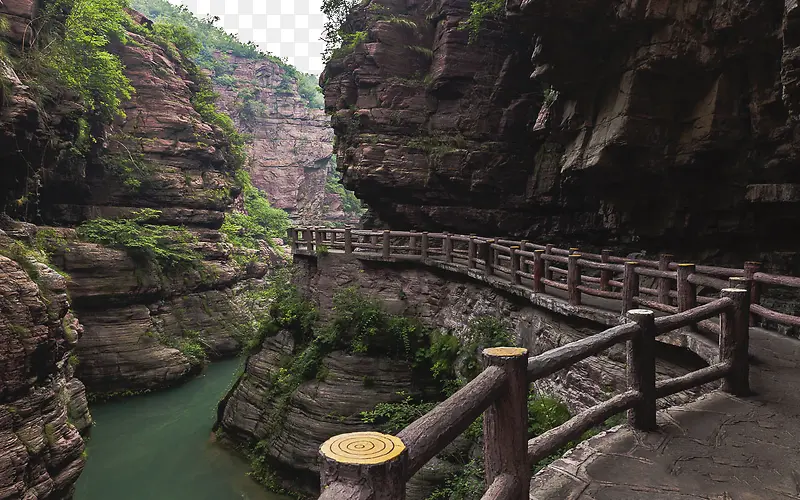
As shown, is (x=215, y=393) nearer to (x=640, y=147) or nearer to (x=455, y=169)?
(x=455, y=169)

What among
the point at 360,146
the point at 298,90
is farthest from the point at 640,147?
the point at 298,90

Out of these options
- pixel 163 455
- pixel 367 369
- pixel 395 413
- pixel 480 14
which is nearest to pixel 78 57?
pixel 163 455

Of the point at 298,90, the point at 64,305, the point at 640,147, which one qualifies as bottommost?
the point at 64,305

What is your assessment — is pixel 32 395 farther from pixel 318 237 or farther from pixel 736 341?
pixel 736 341

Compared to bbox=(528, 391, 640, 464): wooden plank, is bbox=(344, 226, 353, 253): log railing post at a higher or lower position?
Result: higher

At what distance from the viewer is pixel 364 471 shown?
4.83 ft

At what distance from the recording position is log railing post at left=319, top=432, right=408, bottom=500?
1.46 metres

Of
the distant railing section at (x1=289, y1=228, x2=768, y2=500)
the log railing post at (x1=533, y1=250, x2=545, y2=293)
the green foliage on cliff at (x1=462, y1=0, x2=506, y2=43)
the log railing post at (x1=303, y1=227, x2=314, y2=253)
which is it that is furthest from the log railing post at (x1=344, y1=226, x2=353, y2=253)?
the distant railing section at (x1=289, y1=228, x2=768, y2=500)

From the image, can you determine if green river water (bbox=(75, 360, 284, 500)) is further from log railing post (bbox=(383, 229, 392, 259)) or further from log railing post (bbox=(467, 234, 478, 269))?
log railing post (bbox=(467, 234, 478, 269))

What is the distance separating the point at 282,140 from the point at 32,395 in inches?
1523

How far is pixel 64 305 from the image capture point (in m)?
11.2

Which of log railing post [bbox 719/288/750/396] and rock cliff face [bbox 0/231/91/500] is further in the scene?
rock cliff face [bbox 0/231/91/500]

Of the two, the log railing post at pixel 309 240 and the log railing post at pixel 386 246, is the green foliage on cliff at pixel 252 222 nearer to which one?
the log railing post at pixel 309 240

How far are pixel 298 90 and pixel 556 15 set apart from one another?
44859 mm
